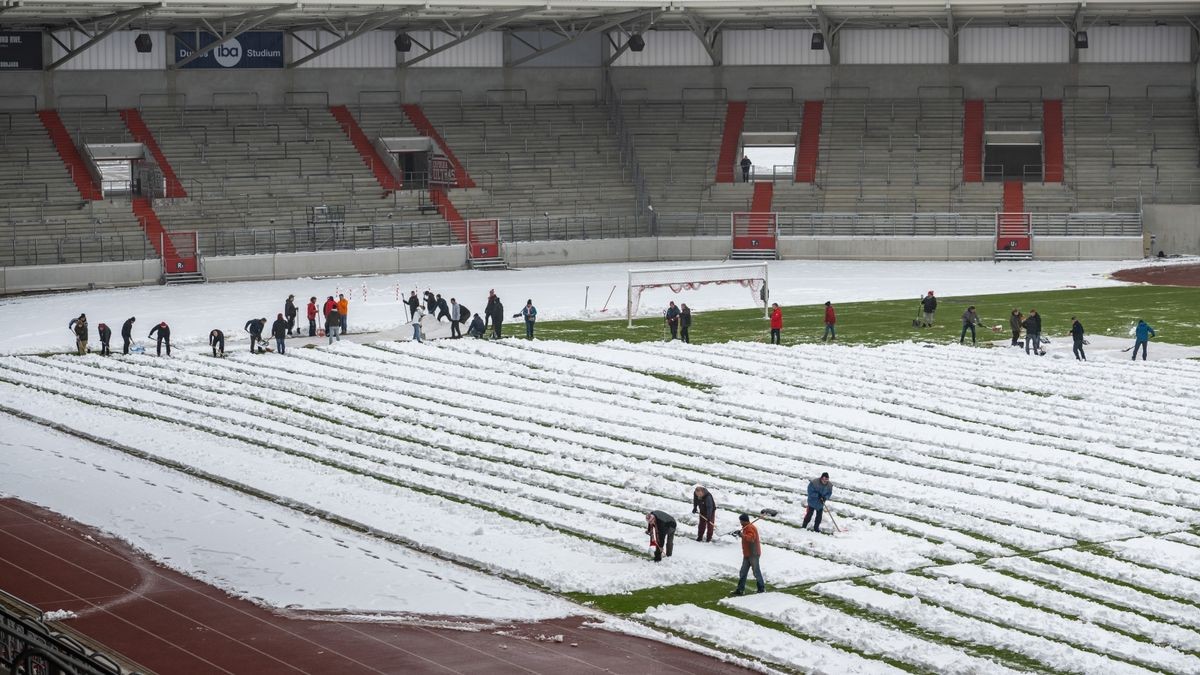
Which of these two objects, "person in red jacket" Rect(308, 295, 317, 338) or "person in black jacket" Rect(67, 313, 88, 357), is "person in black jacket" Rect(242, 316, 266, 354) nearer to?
"person in red jacket" Rect(308, 295, 317, 338)

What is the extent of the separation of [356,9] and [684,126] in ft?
55.2

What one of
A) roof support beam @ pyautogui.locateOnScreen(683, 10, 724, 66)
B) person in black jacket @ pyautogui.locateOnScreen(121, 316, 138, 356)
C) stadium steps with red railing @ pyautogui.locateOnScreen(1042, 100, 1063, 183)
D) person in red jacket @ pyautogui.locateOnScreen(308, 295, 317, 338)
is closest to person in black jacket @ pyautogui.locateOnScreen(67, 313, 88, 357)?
person in black jacket @ pyautogui.locateOnScreen(121, 316, 138, 356)

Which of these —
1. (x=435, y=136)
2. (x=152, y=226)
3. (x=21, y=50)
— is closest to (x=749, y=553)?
(x=152, y=226)

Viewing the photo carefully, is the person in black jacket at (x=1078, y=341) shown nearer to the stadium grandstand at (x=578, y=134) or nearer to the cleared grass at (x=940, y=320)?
the cleared grass at (x=940, y=320)

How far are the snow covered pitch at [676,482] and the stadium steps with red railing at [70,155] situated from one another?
63.0ft

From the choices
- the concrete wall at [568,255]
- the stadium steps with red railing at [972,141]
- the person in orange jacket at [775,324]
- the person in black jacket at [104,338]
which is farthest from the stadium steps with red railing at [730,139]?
the person in black jacket at [104,338]

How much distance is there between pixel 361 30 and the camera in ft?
234

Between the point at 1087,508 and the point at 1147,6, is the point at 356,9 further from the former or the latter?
the point at 1087,508

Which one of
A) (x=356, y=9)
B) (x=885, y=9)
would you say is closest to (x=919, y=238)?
(x=885, y=9)

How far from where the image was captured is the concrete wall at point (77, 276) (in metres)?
61.3

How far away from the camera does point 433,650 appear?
23.9 m

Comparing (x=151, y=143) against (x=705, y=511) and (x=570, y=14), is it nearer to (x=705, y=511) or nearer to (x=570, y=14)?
(x=570, y=14)

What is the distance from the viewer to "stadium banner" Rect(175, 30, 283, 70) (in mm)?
72375

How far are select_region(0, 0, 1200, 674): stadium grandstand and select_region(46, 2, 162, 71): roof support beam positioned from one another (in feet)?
0.49
